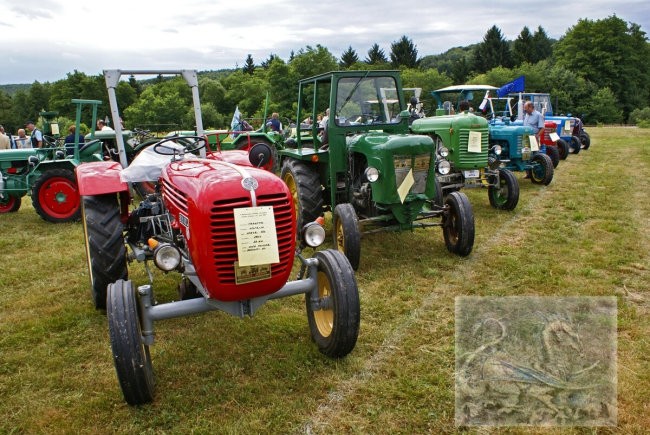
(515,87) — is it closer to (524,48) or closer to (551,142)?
(551,142)

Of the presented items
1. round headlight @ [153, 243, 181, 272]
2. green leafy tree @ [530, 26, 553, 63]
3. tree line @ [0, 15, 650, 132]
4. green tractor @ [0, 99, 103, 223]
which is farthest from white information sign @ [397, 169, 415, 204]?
green leafy tree @ [530, 26, 553, 63]

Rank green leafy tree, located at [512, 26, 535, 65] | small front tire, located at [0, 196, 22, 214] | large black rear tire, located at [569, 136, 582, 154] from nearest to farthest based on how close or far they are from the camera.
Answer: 1. small front tire, located at [0, 196, 22, 214]
2. large black rear tire, located at [569, 136, 582, 154]
3. green leafy tree, located at [512, 26, 535, 65]

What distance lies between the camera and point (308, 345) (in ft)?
10.7

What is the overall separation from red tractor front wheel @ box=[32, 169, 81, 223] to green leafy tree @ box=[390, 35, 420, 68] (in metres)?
48.3

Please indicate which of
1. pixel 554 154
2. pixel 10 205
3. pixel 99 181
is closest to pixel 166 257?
pixel 99 181

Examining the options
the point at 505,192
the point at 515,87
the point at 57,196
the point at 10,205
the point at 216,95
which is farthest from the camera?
the point at 216,95

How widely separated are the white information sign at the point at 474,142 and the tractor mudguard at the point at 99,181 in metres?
4.87

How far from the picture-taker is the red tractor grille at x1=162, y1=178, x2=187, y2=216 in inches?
114

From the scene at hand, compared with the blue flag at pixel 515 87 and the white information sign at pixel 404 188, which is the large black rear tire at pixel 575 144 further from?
the white information sign at pixel 404 188

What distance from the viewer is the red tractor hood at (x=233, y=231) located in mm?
2488

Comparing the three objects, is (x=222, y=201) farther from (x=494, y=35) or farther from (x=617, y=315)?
(x=494, y=35)

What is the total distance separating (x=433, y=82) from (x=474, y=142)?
119 ft

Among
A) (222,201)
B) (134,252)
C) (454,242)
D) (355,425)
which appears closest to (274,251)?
(222,201)

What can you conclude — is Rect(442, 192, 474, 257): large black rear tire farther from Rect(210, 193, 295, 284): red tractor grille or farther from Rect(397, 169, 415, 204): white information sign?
Rect(210, 193, 295, 284): red tractor grille
